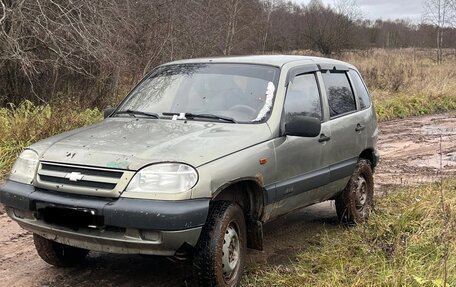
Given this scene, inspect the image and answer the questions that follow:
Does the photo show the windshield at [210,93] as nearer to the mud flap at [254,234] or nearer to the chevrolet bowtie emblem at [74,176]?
the mud flap at [254,234]

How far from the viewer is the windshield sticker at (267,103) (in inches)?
170

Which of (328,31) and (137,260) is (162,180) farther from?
(328,31)

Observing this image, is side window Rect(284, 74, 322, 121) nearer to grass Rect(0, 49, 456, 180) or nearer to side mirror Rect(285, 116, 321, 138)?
side mirror Rect(285, 116, 321, 138)

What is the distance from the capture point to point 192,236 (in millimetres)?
3414

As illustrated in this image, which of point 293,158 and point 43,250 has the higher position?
point 293,158

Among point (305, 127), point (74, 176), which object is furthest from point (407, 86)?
point (74, 176)

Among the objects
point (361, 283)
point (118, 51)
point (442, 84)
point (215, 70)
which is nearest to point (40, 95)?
point (118, 51)

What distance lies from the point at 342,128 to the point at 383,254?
4.68 ft

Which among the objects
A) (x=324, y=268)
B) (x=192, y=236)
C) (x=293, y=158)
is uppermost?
(x=293, y=158)

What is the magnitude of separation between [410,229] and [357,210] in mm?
772

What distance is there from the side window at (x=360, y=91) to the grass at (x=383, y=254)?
1239 millimetres

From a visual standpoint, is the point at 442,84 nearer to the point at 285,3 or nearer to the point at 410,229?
the point at 410,229

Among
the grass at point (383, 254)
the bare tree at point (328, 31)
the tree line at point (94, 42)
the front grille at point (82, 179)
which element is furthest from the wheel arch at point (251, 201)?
the bare tree at point (328, 31)

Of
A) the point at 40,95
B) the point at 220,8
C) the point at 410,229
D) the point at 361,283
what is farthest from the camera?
the point at 220,8
